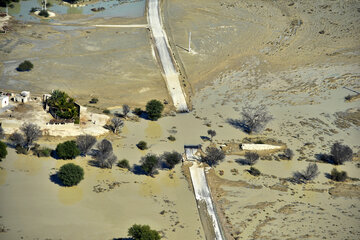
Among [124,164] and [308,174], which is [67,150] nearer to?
[124,164]

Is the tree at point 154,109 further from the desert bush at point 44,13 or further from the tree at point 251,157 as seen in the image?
the desert bush at point 44,13

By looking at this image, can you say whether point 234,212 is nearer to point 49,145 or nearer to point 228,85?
point 49,145

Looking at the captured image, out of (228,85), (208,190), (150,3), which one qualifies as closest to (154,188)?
(208,190)

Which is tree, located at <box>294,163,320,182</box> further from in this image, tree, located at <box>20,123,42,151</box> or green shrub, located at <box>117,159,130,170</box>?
tree, located at <box>20,123,42,151</box>

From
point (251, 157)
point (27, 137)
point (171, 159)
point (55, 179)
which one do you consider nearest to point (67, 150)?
point (55, 179)

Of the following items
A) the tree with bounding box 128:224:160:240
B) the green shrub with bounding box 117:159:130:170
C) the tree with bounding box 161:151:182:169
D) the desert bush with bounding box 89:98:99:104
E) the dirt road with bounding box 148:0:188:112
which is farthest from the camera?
the dirt road with bounding box 148:0:188:112

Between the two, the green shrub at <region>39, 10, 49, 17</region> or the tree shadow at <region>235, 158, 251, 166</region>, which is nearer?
the tree shadow at <region>235, 158, 251, 166</region>

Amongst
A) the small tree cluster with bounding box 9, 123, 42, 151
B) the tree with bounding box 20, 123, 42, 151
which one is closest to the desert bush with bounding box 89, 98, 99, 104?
the tree with bounding box 20, 123, 42, 151
